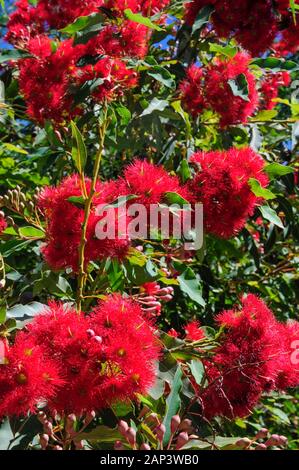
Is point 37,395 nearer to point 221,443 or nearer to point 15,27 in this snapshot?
point 221,443

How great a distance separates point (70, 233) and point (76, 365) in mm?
320

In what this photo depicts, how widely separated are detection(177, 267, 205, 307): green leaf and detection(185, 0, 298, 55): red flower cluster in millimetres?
888

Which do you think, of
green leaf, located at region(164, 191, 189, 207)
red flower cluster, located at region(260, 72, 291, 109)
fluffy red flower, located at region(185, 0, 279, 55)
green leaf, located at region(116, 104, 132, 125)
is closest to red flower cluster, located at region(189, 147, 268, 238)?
green leaf, located at region(164, 191, 189, 207)

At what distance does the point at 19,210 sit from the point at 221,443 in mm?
757

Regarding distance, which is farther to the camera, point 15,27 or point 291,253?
point 291,253

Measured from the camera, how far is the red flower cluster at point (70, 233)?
1.50 meters

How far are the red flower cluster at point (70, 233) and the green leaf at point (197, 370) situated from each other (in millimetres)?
335

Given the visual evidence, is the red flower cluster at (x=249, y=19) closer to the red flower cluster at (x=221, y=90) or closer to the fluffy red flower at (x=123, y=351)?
the red flower cluster at (x=221, y=90)

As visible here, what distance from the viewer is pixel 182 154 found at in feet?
8.04

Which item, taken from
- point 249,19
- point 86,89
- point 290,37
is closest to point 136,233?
point 86,89

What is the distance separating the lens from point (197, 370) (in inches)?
63.9

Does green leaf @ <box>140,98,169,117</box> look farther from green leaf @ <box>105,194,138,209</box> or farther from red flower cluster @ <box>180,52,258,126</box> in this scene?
green leaf @ <box>105,194,138,209</box>

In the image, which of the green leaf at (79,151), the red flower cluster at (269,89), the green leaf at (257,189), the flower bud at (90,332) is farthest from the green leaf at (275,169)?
the red flower cluster at (269,89)
